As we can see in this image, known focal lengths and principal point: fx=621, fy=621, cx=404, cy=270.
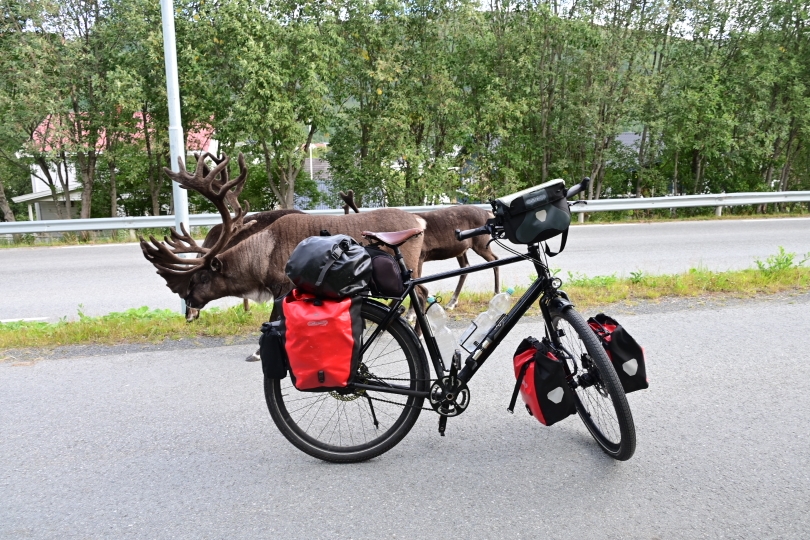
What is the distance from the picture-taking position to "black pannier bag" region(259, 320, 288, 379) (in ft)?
11.6

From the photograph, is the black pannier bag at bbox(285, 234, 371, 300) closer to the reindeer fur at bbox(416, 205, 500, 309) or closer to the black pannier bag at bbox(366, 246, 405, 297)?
the black pannier bag at bbox(366, 246, 405, 297)

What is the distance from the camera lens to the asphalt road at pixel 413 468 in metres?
3.12

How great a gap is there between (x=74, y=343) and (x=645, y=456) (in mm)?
5291

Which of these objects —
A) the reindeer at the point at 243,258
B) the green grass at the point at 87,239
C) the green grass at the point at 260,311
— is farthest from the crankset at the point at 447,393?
the green grass at the point at 87,239

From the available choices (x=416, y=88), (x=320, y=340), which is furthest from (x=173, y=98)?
(x=416, y=88)

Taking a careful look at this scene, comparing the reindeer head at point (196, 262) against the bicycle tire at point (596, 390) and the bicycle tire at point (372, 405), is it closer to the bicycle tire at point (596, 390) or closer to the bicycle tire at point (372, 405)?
the bicycle tire at point (372, 405)

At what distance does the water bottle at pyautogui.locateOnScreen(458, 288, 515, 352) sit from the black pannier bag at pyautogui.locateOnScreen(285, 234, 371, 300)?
2.51 ft

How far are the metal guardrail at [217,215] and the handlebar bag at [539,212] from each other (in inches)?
355

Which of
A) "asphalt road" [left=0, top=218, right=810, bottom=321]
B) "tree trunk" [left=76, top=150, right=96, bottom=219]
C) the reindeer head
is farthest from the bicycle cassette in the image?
"tree trunk" [left=76, top=150, right=96, bottom=219]

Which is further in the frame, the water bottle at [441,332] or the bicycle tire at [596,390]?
the water bottle at [441,332]

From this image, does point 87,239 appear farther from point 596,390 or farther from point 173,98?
point 596,390

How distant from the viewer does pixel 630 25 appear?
1997 cm

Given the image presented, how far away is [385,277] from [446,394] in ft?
2.60

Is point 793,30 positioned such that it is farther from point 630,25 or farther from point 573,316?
point 573,316
